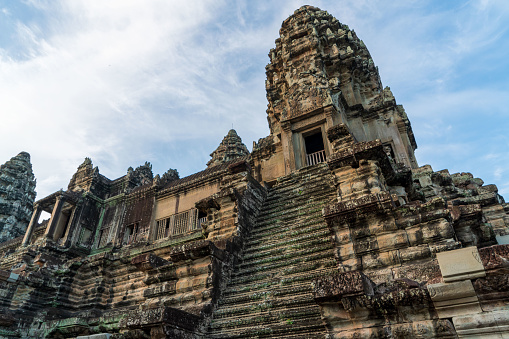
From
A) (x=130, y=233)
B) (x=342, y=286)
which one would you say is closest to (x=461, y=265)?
Answer: (x=342, y=286)

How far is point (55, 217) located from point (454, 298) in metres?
19.8

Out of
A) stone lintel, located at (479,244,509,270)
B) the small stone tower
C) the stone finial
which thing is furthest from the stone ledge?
the small stone tower

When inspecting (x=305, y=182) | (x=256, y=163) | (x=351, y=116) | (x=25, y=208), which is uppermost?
(x=25, y=208)

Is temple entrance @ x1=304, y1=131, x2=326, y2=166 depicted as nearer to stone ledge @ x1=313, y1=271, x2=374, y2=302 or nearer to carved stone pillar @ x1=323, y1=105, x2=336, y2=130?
carved stone pillar @ x1=323, y1=105, x2=336, y2=130

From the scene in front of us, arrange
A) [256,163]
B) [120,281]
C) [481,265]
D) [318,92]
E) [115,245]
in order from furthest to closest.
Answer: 1. [115,245]
2. [256,163]
3. [318,92]
4. [120,281]
5. [481,265]

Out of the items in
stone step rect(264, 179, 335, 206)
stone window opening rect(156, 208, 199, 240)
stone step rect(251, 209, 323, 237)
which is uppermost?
stone window opening rect(156, 208, 199, 240)

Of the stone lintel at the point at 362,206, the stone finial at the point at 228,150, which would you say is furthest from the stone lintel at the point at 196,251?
the stone finial at the point at 228,150

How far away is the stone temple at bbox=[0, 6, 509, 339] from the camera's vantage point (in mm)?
3738

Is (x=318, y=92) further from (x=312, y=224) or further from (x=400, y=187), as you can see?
(x=312, y=224)

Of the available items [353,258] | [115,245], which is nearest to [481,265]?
[353,258]

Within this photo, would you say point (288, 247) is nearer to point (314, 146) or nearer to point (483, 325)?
point (483, 325)

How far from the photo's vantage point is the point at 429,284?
3545 millimetres

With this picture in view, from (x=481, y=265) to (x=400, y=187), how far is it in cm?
484

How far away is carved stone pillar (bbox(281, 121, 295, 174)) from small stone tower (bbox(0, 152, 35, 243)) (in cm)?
3495
